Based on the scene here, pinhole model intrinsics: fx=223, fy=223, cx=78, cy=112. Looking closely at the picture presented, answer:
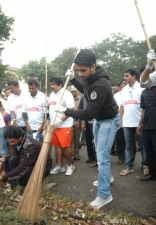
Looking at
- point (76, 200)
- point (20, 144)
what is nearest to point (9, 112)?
point (20, 144)

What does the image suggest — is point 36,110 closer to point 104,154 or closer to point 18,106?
point 18,106

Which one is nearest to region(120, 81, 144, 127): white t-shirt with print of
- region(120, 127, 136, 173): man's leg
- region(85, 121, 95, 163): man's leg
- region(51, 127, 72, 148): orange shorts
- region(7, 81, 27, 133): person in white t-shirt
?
region(120, 127, 136, 173): man's leg

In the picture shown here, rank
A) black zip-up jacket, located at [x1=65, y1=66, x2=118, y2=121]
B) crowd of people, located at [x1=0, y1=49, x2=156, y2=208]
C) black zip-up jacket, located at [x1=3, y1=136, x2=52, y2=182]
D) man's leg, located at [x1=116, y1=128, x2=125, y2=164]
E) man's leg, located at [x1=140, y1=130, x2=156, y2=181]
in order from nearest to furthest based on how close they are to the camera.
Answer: black zip-up jacket, located at [x1=65, y1=66, x2=118, y2=121] → crowd of people, located at [x1=0, y1=49, x2=156, y2=208] → black zip-up jacket, located at [x1=3, y1=136, x2=52, y2=182] → man's leg, located at [x1=140, y1=130, x2=156, y2=181] → man's leg, located at [x1=116, y1=128, x2=125, y2=164]

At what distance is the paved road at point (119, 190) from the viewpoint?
3016 mm

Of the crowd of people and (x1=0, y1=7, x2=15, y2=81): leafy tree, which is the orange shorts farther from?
(x1=0, y1=7, x2=15, y2=81): leafy tree

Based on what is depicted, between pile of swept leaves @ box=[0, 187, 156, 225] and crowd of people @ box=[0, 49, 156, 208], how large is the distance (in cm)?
21

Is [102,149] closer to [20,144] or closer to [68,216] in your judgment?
[68,216]

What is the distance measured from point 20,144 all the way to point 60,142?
106 centimetres

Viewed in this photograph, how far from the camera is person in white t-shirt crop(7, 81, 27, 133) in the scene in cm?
529

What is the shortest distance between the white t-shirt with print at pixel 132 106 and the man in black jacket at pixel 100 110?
1.05 m

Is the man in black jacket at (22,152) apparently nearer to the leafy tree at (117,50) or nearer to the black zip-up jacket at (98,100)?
the black zip-up jacket at (98,100)

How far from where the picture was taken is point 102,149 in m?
3.08

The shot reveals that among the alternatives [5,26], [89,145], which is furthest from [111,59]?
[89,145]

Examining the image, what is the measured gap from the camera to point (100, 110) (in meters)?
3.08
